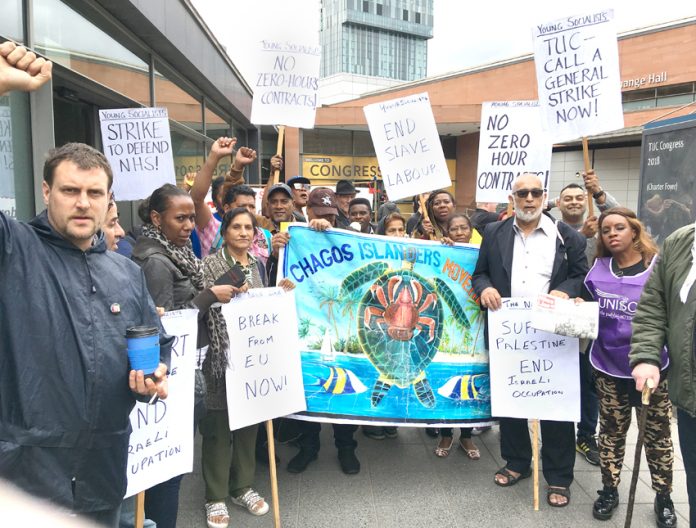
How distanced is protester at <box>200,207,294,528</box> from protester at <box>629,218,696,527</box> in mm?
2141

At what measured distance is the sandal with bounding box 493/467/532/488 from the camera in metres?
3.63

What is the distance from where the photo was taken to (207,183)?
3.90 metres

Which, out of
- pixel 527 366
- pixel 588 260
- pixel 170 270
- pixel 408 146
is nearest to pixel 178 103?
pixel 408 146

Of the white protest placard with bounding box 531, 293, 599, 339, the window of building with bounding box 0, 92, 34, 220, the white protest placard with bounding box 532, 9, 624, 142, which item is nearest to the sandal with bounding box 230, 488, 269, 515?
the white protest placard with bounding box 531, 293, 599, 339

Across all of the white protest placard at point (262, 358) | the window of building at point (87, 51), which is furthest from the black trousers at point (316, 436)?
the window of building at point (87, 51)

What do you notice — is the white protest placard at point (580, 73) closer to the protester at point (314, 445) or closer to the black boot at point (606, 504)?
the protester at point (314, 445)

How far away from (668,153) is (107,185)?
591 cm

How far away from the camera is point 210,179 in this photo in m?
3.88

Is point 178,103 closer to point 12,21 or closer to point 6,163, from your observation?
point 12,21

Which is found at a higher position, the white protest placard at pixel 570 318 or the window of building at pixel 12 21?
the window of building at pixel 12 21

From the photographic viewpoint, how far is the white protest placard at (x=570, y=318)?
313 cm

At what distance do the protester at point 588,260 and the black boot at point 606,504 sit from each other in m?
0.69

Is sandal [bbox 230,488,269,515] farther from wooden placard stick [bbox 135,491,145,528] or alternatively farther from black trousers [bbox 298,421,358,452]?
wooden placard stick [bbox 135,491,145,528]

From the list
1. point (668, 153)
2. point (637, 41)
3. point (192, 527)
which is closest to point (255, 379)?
point (192, 527)
